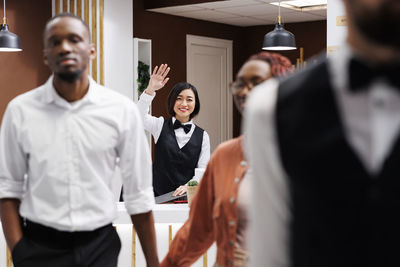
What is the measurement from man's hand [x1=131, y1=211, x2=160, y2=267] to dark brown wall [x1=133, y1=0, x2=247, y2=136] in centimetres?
614

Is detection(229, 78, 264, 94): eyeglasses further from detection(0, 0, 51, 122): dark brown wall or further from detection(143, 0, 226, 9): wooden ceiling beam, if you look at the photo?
detection(143, 0, 226, 9): wooden ceiling beam

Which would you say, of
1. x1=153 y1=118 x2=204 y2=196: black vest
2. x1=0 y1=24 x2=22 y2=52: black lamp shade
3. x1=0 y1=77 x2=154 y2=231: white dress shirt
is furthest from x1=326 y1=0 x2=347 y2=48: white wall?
x1=0 y1=24 x2=22 y2=52: black lamp shade

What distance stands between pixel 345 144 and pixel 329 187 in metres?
0.05

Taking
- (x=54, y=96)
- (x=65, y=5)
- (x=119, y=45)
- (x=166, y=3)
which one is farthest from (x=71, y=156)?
(x=166, y=3)

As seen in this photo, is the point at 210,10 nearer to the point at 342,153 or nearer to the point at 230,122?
the point at 230,122

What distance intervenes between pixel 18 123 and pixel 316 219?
1376 millimetres

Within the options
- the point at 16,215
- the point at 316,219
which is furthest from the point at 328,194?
the point at 16,215

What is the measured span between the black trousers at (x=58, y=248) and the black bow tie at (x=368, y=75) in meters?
1.33

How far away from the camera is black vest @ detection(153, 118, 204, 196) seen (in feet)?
15.0

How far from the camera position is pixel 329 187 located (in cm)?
64

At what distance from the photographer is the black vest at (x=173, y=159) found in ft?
15.0

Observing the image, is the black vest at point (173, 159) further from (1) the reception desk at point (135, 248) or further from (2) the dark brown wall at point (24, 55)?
(2) the dark brown wall at point (24, 55)

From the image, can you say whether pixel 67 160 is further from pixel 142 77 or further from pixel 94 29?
pixel 142 77

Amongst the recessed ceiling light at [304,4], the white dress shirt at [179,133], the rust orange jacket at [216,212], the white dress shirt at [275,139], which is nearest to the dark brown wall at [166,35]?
the recessed ceiling light at [304,4]
